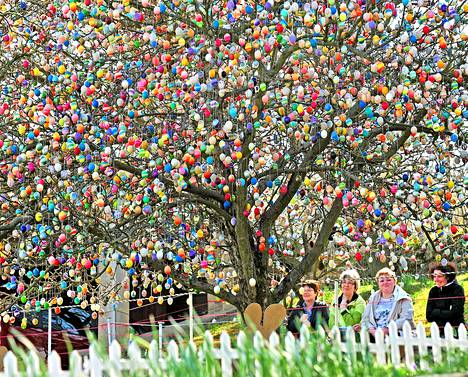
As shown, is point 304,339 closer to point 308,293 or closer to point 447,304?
point 308,293

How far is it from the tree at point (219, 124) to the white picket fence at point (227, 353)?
148 cm

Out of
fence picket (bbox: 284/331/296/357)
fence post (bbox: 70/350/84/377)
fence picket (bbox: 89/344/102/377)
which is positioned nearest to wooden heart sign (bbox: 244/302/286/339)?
fence picket (bbox: 284/331/296/357)

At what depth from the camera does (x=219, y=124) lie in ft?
23.3

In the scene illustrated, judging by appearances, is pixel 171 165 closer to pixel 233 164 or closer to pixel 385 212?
pixel 233 164

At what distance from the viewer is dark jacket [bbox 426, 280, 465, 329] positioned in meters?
7.58

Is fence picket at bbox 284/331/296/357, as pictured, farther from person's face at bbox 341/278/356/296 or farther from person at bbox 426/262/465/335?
person at bbox 426/262/465/335

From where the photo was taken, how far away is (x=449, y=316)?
7691 millimetres

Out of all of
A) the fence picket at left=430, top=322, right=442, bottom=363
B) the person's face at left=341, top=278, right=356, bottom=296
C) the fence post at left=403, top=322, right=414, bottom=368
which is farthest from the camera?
the person's face at left=341, top=278, right=356, bottom=296

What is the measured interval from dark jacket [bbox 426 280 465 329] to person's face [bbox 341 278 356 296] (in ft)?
2.44

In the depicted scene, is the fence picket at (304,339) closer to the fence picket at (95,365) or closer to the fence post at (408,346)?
the fence post at (408,346)

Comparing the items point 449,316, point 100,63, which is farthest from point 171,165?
point 449,316

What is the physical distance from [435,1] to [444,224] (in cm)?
196

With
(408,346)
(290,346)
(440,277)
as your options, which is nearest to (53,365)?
(290,346)

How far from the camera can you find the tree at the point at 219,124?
693cm
